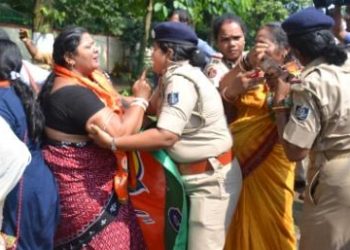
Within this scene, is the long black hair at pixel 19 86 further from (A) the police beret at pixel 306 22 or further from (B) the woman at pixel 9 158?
(A) the police beret at pixel 306 22

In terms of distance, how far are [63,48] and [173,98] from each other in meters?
0.55

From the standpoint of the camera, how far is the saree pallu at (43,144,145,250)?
275 centimetres

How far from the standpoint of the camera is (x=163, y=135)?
2.70 metres

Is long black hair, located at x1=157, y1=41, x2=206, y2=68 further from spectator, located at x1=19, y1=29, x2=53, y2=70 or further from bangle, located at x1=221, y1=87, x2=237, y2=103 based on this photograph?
spectator, located at x1=19, y1=29, x2=53, y2=70

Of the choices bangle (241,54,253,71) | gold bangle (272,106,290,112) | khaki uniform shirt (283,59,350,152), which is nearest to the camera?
khaki uniform shirt (283,59,350,152)

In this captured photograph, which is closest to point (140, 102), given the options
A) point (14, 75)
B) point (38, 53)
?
point (14, 75)

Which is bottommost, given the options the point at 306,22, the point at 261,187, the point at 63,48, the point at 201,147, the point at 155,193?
the point at 261,187

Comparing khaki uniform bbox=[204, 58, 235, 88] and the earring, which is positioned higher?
the earring

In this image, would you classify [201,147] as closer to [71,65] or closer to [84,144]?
[84,144]

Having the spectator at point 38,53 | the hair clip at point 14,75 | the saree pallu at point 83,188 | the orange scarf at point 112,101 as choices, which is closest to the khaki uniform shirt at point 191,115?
the orange scarf at point 112,101

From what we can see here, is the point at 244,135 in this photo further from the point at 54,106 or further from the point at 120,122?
the point at 54,106

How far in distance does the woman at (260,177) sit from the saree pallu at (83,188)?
0.86 m

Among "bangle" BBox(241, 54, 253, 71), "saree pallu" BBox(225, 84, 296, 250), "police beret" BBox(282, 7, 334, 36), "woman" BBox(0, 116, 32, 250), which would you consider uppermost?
"police beret" BBox(282, 7, 334, 36)

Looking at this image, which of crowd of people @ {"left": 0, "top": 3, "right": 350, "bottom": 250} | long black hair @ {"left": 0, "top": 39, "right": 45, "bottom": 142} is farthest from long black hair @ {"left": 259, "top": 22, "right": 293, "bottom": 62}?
long black hair @ {"left": 0, "top": 39, "right": 45, "bottom": 142}
